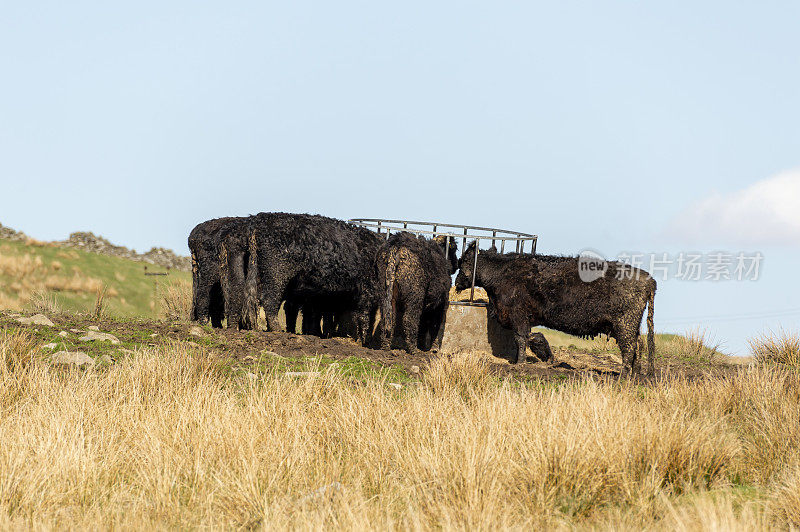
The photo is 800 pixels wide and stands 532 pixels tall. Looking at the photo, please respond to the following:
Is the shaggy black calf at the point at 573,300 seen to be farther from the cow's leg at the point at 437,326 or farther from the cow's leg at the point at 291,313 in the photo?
the cow's leg at the point at 291,313

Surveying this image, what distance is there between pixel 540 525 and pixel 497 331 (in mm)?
8575

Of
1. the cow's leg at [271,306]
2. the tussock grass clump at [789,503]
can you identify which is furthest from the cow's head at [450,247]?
the tussock grass clump at [789,503]

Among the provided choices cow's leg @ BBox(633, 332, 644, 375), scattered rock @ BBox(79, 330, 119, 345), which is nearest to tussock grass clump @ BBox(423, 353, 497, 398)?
cow's leg @ BBox(633, 332, 644, 375)

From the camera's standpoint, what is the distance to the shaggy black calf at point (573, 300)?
1127 cm

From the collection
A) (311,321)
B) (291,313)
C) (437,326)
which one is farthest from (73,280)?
(437,326)

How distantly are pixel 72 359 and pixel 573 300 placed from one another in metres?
7.36

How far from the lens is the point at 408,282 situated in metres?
→ 12.0

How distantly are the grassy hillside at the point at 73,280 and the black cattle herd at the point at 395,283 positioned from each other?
12.0 m

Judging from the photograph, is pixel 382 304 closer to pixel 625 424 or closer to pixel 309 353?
pixel 309 353

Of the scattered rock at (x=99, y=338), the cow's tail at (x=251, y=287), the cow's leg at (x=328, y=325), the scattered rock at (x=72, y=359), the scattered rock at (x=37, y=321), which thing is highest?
the cow's tail at (x=251, y=287)

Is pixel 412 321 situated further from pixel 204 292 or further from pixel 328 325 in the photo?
pixel 204 292

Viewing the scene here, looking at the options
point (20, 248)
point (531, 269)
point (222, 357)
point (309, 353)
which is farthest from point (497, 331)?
point (20, 248)

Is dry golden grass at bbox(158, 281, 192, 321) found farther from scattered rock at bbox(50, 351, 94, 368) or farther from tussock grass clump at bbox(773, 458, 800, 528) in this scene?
tussock grass clump at bbox(773, 458, 800, 528)

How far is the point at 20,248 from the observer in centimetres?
3106
